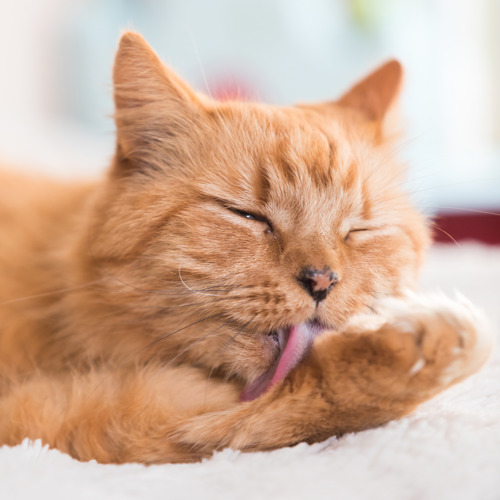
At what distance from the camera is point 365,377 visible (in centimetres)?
79

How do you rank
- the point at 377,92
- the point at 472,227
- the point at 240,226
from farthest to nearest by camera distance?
the point at 472,227 → the point at 377,92 → the point at 240,226

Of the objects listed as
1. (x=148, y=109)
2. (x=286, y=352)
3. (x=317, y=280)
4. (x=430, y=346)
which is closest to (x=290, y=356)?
(x=286, y=352)

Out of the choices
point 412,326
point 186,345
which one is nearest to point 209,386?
point 186,345

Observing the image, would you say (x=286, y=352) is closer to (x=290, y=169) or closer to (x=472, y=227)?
(x=290, y=169)

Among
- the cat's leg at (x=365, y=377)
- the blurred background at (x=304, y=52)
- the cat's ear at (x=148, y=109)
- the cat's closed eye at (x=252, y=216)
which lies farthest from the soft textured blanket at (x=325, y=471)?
the blurred background at (x=304, y=52)

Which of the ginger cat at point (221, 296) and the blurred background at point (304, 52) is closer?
the ginger cat at point (221, 296)

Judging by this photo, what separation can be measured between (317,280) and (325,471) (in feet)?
1.03

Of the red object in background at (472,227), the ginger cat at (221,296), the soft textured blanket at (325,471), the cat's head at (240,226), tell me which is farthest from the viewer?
the red object in background at (472,227)

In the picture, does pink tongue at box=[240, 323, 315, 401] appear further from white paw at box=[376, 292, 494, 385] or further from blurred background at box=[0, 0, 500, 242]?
blurred background at box=[0, 0, 500, 242]

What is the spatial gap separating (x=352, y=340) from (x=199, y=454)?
11.9 inches

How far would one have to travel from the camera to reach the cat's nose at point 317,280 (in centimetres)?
93

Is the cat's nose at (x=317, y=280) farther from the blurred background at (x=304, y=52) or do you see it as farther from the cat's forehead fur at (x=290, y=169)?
the blurred background at (x=304, y=52)

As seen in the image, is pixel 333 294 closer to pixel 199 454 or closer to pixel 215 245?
pixel 215 245

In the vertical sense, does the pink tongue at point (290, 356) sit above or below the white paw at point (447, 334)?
below
